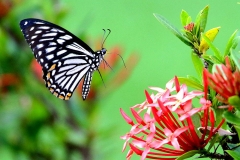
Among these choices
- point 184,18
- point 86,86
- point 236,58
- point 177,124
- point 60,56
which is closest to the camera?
point 236,58

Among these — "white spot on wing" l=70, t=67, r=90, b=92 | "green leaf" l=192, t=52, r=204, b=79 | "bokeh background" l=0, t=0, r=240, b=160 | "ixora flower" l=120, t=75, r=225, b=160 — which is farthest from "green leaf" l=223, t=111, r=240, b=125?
"bokeh background" l=0, t=0, r=240, b=160

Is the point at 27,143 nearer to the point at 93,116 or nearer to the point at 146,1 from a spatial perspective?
the point at 93,116

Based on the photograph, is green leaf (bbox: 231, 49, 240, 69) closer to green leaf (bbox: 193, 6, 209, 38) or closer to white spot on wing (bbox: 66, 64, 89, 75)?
green leaf (bbox: 193, 6, 209, 38)

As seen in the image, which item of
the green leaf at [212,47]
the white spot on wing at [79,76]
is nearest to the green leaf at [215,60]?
the green leaf at [212,47]

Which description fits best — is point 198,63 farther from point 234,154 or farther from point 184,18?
point 234,154

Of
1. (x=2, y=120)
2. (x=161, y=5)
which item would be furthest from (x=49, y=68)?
(x=161, y=5)

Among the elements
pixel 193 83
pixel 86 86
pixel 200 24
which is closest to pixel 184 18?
pixel 200 24
